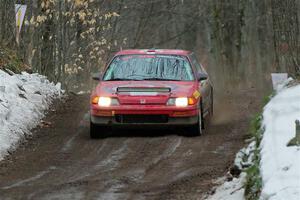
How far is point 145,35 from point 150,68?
103 ft

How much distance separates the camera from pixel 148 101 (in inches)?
495

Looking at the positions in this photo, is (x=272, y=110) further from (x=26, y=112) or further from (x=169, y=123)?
(x=26, y=112)

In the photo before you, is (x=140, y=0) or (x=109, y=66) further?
(x=140, y=0)

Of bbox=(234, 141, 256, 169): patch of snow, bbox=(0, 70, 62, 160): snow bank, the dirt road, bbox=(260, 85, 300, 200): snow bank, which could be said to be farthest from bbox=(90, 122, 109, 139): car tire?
bbox=(234, 141, 256, 169): patch of snow

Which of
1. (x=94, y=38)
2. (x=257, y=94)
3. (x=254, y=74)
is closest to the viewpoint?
(x=257, y=94)

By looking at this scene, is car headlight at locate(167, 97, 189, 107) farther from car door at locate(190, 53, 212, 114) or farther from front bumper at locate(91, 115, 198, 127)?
car door at locate(190, 53, 212, 114)

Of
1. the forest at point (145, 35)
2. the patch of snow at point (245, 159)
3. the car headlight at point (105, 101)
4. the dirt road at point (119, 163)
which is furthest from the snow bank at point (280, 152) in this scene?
the forest at point (145, 35)

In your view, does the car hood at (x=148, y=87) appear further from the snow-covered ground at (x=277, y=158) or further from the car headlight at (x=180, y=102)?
the snow-covered ground at (x=277, y=158)

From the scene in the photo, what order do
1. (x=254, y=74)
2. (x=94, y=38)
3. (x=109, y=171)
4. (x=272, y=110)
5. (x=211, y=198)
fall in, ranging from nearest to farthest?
1. (x=211, y=198)
2. (x=272, y=110)
3. (x=109, y=171)
4. (x=94, y=38)
5. (x=254, y=74)

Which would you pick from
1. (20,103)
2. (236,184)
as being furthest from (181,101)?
(236,184)

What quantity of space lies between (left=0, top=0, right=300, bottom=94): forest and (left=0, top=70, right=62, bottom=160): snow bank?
950 millimetres

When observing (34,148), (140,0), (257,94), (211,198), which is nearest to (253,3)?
(140,0)

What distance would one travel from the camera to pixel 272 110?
30.8 ft

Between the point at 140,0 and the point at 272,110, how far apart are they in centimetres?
2972
